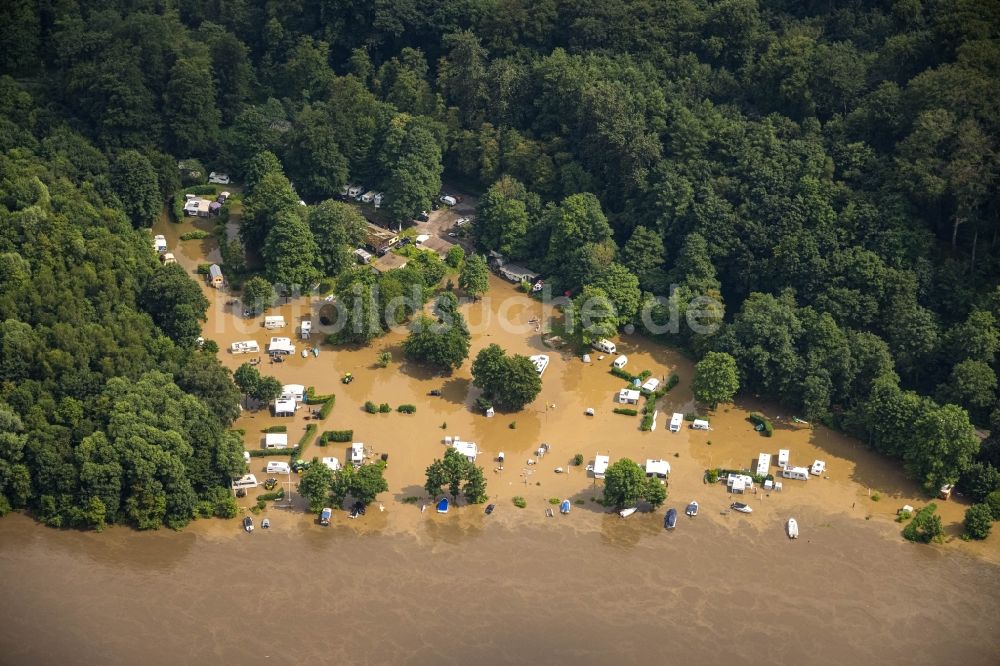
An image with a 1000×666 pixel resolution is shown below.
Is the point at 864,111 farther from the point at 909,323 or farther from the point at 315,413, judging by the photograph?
the point at 315,413

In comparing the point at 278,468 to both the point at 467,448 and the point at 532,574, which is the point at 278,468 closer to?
the point at 467,448

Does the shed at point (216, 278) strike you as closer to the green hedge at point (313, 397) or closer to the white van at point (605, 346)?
the green hedge at point (313, 397)

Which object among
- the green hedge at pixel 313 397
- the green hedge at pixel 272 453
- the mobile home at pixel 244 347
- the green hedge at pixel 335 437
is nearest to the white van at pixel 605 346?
the green hedge at pixel 313 397

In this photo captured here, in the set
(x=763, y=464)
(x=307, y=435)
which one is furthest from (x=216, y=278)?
(x=763, y=464)

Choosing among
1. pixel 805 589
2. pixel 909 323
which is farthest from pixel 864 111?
pixel 805 589

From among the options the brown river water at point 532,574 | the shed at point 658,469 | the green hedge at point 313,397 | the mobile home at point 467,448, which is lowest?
the brown river water at point 532,574

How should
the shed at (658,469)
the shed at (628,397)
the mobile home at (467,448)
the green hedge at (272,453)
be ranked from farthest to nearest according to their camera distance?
the shed at (628,397)
the mobile home at (467,448)
the green hedge at (272,453)
the shed at (658,469)

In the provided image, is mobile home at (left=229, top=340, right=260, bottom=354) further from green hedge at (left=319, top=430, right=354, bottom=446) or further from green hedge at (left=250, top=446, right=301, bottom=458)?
green hedge at (left=250, top=446, right=301, bottom=458)
